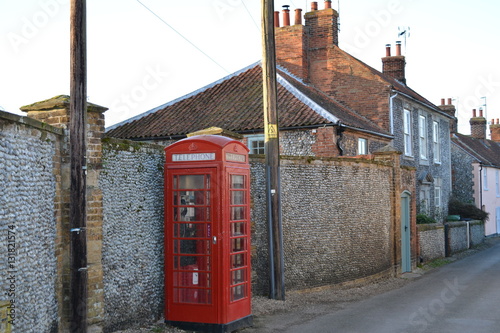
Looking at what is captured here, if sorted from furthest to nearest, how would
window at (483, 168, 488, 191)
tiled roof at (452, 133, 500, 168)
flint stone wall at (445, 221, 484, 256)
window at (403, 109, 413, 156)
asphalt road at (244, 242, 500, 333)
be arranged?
tiled roof at (452, 133, 500, 168) → window at (483, 168, 488, 191) → window at (403, 109, 413, 156) → flint stone wall at (445, 221, 484, 256) → asphalt road at (244, 242, 500, 333)

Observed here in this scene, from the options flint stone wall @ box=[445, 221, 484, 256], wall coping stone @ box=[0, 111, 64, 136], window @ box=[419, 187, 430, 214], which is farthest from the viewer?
window @ box=[419, 187, 430, 214]

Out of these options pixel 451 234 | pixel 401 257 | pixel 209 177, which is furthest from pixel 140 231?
pixel 451 234

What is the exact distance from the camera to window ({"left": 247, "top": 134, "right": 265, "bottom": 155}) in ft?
64.0

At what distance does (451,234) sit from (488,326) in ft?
52.4

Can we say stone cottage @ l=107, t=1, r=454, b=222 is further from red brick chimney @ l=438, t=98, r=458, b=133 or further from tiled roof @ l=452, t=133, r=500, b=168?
red brick chimney @ l=438, t=98, r=458, b=133

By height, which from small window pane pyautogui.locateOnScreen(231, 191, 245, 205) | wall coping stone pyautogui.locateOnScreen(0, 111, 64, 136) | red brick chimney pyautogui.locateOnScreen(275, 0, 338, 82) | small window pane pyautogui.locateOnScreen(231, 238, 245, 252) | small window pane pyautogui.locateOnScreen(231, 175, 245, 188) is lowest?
small window pane pyautogui.locateOnScreen(231, 238, 245, 252)

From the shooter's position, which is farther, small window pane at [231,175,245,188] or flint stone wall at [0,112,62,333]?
small window pane at [231,175,245,188]

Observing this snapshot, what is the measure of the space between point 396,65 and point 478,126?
19570mm

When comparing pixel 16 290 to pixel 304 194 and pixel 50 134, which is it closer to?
pixel 50 134

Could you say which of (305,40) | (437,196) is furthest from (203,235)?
(437,196)

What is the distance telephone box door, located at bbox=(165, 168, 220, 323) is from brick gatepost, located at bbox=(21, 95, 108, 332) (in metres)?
1.46

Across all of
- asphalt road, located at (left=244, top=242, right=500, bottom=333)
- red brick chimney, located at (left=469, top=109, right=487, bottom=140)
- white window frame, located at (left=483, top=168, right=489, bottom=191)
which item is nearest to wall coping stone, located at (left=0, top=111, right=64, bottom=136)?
asphalt road, located at (left=244, top=242, right=500, bottom=333)

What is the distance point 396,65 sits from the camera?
1288 inches

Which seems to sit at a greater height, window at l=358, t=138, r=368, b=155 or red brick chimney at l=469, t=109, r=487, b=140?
red brick chimney at l=469, t=109, r=487, b=140
